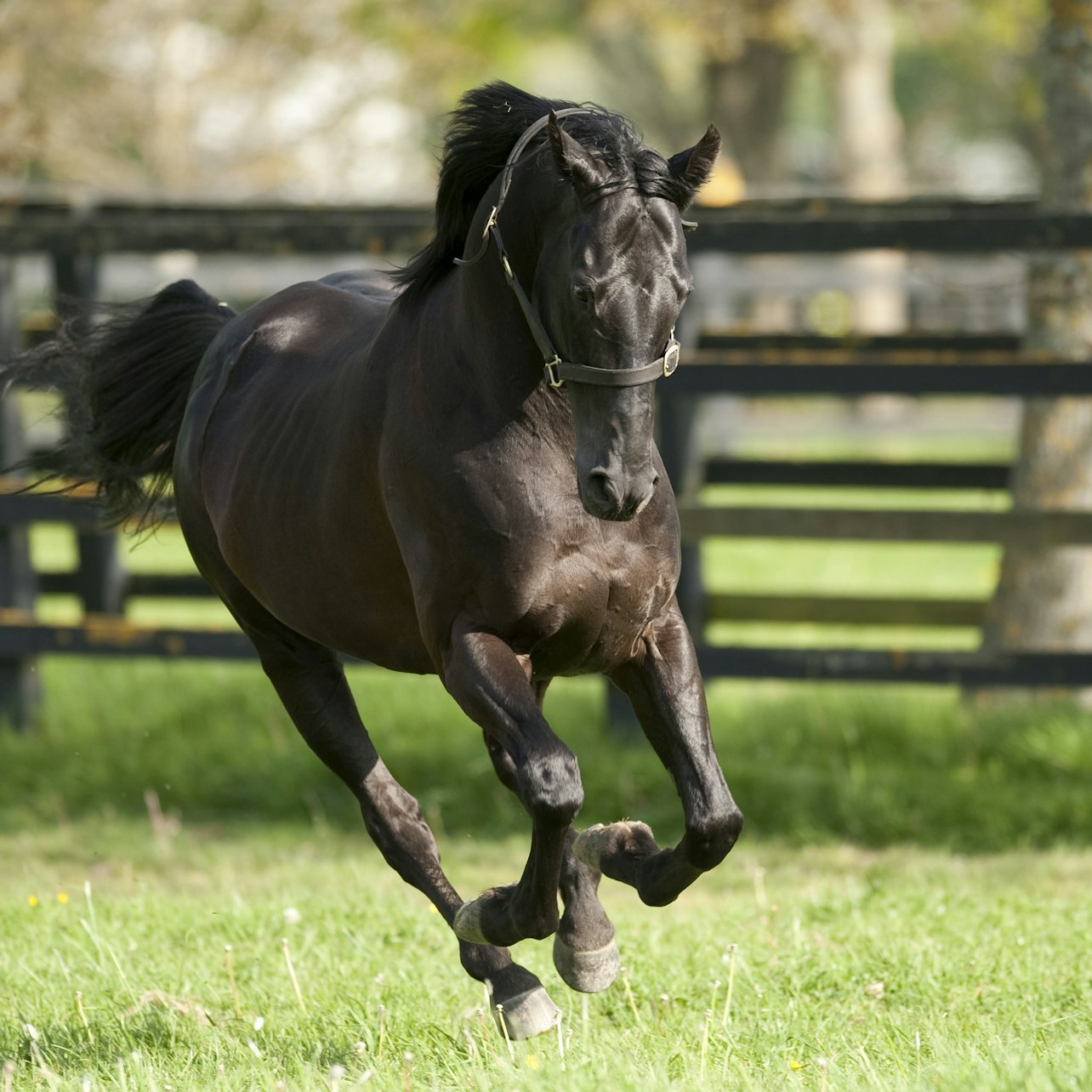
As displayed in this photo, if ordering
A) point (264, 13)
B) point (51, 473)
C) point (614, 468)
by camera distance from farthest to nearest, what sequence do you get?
point (264, 13)
point (51, 473)
point (614, 468)

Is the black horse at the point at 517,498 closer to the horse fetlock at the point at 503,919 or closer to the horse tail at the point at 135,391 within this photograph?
the horse fetlock at the point at 503,919

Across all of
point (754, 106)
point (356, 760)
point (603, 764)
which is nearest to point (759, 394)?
point (603, 764)

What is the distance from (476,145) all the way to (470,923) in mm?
1698

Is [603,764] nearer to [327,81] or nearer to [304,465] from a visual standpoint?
[304,465]

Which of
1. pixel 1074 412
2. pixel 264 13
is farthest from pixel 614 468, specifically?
pixel 264 13

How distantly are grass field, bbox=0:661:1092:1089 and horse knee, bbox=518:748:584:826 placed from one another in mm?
509

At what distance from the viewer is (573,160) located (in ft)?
10.4

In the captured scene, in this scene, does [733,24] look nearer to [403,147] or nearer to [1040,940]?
[403,147]

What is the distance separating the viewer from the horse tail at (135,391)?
203 inches

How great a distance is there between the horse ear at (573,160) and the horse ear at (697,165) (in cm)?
22

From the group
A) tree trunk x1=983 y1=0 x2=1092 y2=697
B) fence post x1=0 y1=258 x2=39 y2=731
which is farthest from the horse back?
tree trunk x1=983 y1=0 x2=1092 y2=697

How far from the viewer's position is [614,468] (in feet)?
10.2

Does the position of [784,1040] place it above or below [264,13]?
below

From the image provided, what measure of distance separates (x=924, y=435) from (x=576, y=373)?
56.2 feet
